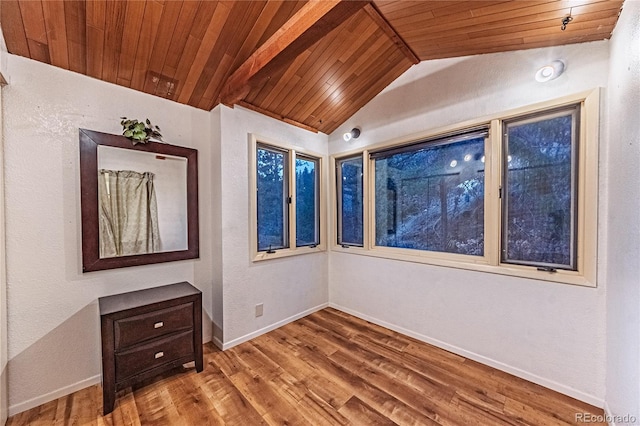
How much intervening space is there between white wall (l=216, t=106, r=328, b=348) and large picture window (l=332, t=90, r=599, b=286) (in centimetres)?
109

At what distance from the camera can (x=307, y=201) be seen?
318 cm

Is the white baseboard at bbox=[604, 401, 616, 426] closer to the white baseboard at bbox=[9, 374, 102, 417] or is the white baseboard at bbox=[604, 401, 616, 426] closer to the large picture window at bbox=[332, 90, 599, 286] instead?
the large picture window at bbox=[332, 90, 599, 286]

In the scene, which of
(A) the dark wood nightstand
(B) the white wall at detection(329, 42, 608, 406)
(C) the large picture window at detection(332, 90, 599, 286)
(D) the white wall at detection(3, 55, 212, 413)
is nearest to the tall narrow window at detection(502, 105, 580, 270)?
(C) the large picture window at detection(332, 90, 599, 286)

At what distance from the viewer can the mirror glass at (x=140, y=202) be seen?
1915 mm

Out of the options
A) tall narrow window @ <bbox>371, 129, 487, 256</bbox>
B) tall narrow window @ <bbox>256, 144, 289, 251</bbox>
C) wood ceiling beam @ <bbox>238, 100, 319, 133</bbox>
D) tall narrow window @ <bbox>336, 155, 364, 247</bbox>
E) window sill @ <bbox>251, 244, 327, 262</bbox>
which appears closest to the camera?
tall narrow window @ <bbox>371, 129, 487, 256</bbox>

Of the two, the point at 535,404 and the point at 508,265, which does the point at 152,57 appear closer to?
the point at 508,265

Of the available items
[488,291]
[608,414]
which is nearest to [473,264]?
[488,291]

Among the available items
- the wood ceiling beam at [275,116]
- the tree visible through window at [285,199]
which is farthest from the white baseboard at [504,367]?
the wood ceiling beam at [275,116]

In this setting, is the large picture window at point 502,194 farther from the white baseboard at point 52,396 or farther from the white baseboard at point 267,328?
the white baseboard at point 52,396

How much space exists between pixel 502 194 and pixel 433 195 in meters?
0.57

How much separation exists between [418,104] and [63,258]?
328 cm

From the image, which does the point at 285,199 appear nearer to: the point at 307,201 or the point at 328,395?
the point at 307,201

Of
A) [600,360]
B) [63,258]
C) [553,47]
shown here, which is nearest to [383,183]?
[553,47]

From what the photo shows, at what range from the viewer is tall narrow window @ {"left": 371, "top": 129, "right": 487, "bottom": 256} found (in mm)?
2203
